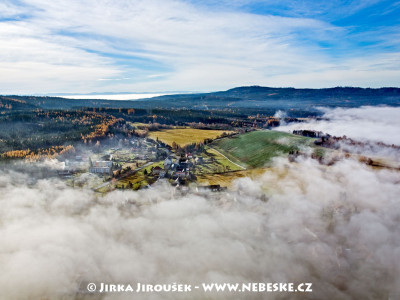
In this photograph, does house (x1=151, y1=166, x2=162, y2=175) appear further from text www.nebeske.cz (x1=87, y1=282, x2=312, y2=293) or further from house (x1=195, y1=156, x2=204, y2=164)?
text www.nebeske.cz (x1=87, y1=282, x2=312, y2=293)

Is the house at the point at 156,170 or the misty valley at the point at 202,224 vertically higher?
the house at the point at 156,170

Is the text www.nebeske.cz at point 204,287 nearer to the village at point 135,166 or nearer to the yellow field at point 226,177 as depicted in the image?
the village at point 135,166

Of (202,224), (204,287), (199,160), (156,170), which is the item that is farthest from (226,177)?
(204,287)

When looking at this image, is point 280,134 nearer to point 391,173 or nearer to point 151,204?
point 391,173

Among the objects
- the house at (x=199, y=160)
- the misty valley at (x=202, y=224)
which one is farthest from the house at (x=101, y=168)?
the house at (x=199, y=160)

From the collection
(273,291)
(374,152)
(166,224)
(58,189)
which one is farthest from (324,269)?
(374,152)

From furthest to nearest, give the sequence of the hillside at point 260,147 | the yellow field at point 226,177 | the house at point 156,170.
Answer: the hillside at point 260,147 → the house at point 156,170 → the yellow field at point 226,177

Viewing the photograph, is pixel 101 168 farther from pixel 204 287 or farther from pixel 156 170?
pixel 204 287

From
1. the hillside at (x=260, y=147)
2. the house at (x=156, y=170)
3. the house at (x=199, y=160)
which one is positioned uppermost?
the hillside at (x=260, y=147)

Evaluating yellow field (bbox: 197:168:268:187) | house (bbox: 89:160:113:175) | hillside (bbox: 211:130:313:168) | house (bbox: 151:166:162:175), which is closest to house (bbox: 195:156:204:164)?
hillside (bbox: 211:130:313:168)

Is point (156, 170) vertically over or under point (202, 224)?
over
